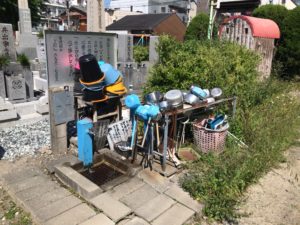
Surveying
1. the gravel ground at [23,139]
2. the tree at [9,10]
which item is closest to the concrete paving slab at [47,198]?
the gravel ground at [23,139]

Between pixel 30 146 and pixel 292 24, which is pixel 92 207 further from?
pixel 292 24

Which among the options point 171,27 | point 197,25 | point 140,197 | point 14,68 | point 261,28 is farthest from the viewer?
point 171,27

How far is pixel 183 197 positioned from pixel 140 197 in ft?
1.85

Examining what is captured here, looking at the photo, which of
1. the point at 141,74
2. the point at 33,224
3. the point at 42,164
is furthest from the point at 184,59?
the point at 141,74

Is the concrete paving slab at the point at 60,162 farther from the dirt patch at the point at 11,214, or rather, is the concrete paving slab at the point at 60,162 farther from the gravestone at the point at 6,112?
the gravestone at the point at 6,112

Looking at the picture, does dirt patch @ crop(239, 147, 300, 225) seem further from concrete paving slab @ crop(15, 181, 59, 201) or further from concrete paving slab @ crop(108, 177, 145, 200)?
concrete paving slab @ crop(15, 181, 59, 201)

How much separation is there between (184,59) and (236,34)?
197 inches

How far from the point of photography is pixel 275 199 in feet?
11.8

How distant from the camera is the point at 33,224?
9.67 ft

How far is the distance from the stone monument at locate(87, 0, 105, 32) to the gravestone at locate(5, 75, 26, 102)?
8.04 feet

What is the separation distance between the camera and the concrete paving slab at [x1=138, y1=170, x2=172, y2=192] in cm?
367

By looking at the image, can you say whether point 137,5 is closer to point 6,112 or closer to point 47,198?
point 6,112

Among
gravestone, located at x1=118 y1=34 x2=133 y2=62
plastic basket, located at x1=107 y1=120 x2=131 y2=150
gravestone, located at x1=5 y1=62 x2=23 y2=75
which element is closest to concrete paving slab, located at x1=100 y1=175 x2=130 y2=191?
plastic basket, located at x1=107 y1=120 x2=131 y2=150

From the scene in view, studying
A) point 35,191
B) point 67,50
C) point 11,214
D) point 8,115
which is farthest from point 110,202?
point 8,115
